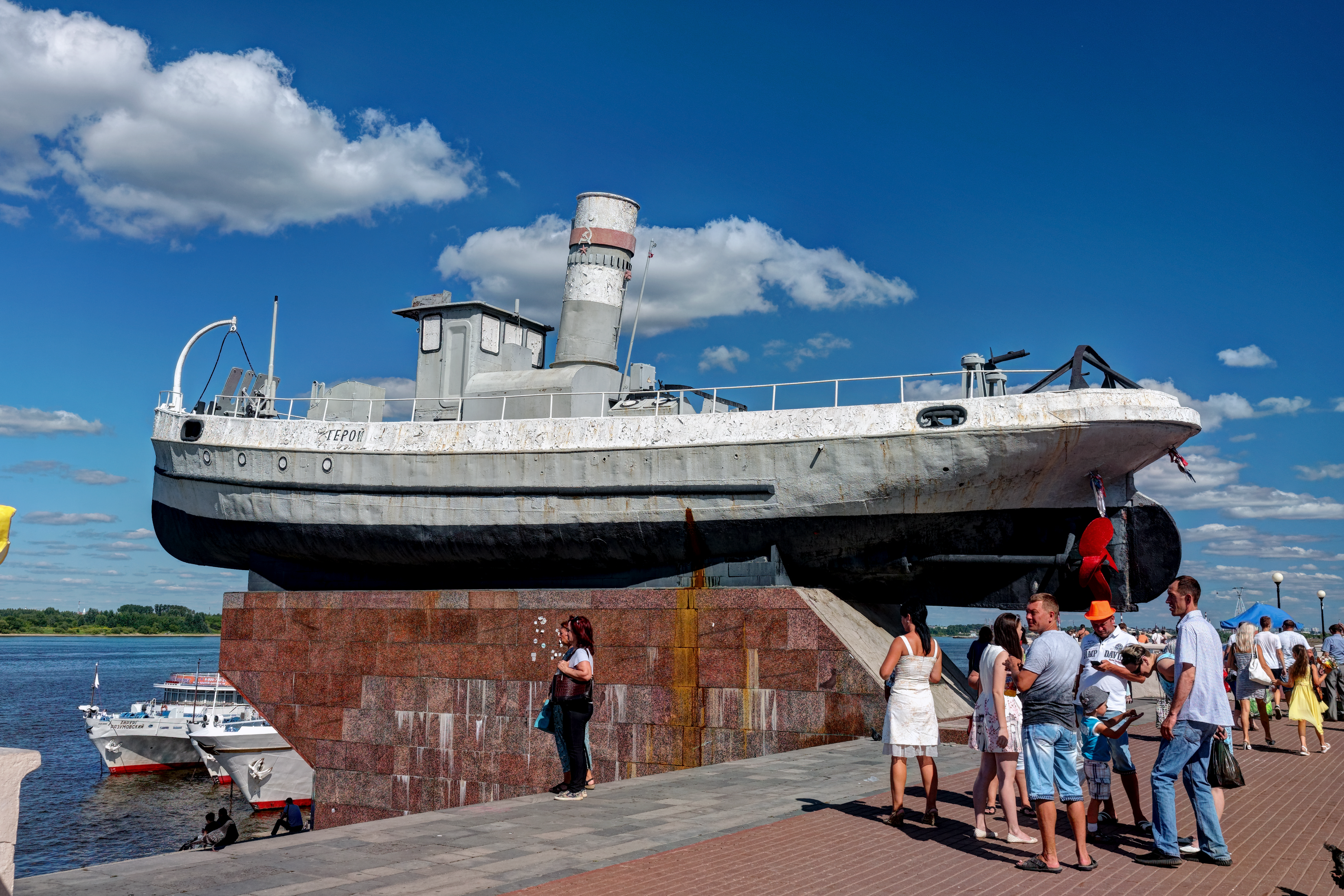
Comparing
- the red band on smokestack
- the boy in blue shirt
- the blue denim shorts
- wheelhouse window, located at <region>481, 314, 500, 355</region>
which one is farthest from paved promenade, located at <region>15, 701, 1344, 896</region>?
wheelhouse window, located at <region>481, 314, 500, 355</region>

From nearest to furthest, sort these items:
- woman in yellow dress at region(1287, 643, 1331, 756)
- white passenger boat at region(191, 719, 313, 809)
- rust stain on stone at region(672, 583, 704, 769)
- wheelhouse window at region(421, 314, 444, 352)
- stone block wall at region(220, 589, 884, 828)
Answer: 1. woman in yellow dress at region(1287, 643, 1331, 756)
2. stone block wall at region(220, 589, 884, 828)
3. rust stain on stone at region(672, 583, 704, 769)
4. wheelhouse window at region(421, 314, 444, 352)
5. white passenger boat at region(191, 719, 313, 809)

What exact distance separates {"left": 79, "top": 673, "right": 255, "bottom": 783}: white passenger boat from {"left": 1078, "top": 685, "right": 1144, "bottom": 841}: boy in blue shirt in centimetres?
3098

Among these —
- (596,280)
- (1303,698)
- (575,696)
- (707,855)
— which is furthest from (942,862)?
(596,280)

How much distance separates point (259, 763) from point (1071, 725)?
28.1 metres

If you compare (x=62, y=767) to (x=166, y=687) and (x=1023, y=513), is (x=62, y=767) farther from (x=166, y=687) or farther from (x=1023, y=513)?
(x=1023, y=513)

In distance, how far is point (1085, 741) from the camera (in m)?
6.61

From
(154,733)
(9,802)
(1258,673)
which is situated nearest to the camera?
(9,802)

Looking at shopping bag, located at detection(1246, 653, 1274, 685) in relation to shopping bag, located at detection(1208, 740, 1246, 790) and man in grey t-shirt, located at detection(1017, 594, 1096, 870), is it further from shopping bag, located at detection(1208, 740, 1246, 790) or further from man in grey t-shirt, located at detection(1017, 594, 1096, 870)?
man in grey t-shirt, located at detection(1017, 594, 1096, 870)

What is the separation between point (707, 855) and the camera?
5.86 meters

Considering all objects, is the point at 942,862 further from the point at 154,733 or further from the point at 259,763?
the point at 154,733

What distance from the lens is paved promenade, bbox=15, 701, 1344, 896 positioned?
5.21 metres

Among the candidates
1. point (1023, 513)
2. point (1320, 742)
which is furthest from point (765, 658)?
point (1320, 742)

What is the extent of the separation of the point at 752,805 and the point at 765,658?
225 inches

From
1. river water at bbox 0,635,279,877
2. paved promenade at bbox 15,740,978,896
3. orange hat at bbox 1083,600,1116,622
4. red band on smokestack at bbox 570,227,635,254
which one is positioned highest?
red band on smokestack at bbox 570,227,635,254
